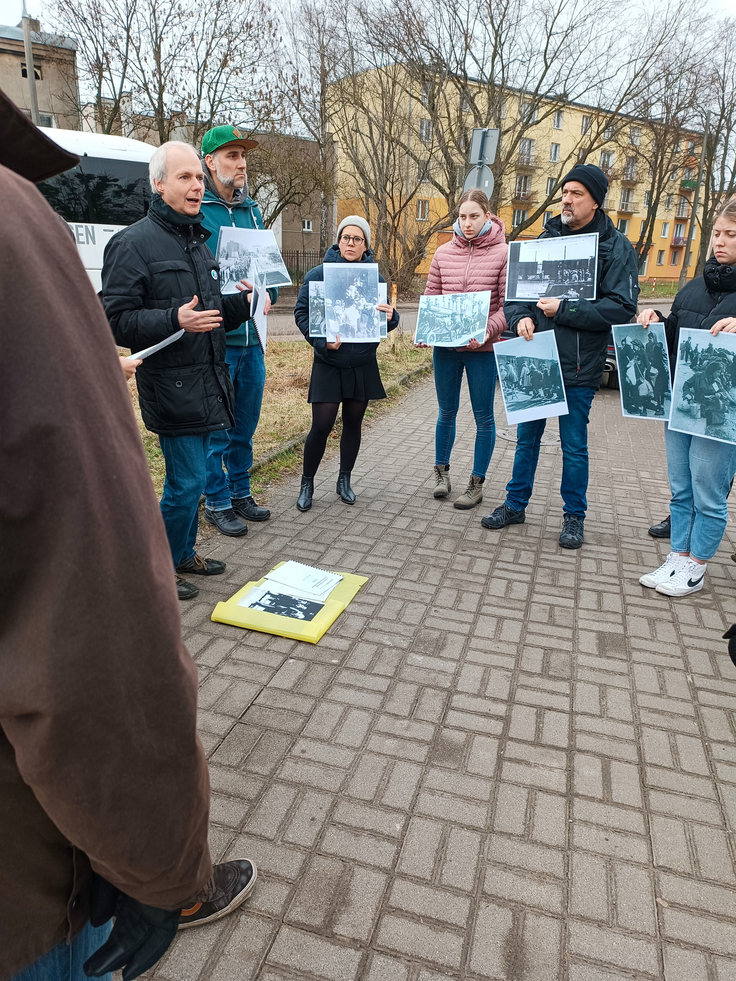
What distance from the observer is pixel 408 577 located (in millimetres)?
4262

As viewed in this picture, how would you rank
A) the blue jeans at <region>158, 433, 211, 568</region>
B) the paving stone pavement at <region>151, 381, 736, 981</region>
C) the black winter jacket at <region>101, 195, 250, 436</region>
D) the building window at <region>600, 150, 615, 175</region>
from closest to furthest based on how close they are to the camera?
the paving stone pavement at <region>151, 381, 736, 981</region>
the black winter jacket at <region>101, 195, 250, 436</region>
the blue jeans at <region>158, 433, 211, 568</region>
the building window at <region>600, 150, 615, 175</region>

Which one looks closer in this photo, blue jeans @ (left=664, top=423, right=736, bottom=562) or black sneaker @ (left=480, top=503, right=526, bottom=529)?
blue jeans @ (left=664, top=423, right=736, bottom=562)

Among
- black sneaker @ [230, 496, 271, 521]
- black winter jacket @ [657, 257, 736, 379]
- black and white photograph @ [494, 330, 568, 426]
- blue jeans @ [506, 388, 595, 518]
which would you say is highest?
black winter jacket @ [657, 257, 736, 379]

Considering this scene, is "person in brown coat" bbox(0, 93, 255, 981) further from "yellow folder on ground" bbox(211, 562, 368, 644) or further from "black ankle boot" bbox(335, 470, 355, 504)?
"black ankle boot" bbox(335, 470, 355, 504)

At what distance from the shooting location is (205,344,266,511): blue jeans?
4.73 meters

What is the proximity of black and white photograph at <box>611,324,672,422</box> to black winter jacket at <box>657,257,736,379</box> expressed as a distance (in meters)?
0.08

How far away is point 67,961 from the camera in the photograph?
1.06 m

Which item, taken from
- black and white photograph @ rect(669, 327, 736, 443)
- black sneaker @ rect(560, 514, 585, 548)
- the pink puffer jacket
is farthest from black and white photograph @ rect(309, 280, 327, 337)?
black and white photograph @ rect(669, 327, 736, 443)

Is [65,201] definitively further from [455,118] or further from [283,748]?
[283,748]

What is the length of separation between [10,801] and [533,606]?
3424mm

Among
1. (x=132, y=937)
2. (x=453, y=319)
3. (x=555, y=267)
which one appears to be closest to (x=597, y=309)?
(x=555, y=267)

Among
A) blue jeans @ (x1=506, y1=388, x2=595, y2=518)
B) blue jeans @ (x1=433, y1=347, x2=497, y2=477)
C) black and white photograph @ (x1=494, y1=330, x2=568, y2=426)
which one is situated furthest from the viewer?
blue jeans @ (x1=433, y1=347, x2=497, y2=477)

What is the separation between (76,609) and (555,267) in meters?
4.37

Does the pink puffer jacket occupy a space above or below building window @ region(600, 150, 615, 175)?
below
